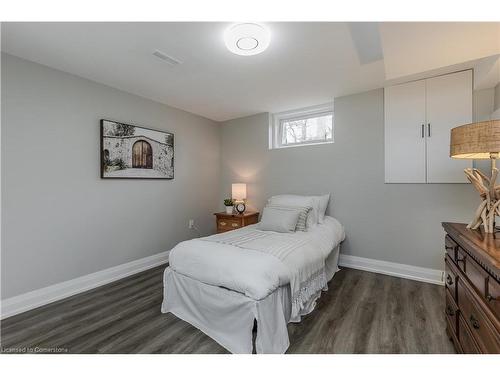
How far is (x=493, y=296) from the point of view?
102 centimetres

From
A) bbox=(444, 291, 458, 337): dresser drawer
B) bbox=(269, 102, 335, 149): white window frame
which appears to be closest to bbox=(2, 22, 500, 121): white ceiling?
bbox=(269, 102, 335, 149): white window frame

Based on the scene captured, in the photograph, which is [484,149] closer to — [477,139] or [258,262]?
[477,139]

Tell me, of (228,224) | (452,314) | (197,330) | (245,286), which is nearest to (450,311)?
(452,314)

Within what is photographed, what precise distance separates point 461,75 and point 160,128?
3.75 meters

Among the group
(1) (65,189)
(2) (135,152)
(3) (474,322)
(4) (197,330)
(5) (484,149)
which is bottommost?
(4) (197,330)

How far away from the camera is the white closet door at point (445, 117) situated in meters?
2.55

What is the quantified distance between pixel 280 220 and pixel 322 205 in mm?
836

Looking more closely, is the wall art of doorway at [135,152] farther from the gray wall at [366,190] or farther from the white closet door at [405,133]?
the white closet door at [405,133]

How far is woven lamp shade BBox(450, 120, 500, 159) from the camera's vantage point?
1.44 metres

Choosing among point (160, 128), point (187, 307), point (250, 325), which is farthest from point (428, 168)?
point (160, 128)

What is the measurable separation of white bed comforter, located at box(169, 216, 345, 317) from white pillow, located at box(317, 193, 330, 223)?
61cm

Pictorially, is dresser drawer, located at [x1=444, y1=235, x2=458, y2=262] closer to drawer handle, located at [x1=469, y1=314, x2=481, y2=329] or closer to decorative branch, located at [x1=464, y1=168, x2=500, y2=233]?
decorative branch, located at [x1=464, y1=168, x2=500, y2=233]

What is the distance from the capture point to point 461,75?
8.39 ft
